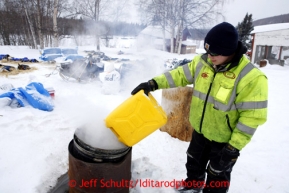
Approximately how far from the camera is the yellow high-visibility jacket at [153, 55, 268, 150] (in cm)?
146

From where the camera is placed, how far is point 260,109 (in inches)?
56.2

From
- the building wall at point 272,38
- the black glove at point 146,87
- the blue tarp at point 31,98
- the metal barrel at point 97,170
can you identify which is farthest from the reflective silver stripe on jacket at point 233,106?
the building wall at point 272,38

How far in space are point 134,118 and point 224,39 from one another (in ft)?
3.29

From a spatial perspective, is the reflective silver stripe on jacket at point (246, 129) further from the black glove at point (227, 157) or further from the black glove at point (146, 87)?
the black glove at point (146, 87)

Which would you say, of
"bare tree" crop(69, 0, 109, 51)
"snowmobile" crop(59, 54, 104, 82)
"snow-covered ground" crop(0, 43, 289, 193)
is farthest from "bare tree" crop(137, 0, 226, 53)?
"snow-covered ground" crop(0, 43, 289, 193)

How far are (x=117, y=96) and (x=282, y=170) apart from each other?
462 cm

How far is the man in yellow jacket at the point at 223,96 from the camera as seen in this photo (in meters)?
1.47

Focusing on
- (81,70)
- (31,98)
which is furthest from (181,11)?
(31,98)

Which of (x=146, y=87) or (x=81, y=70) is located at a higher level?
(x=146, y=87)

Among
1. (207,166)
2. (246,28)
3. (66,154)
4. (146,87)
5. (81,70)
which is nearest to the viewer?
(146,87)

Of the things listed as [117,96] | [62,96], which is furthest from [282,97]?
[62,96]

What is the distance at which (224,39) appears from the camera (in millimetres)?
1505

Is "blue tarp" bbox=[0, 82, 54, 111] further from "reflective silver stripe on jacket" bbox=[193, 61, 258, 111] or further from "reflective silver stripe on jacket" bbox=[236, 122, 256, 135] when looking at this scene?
"reflective silver stripe on jacket" bbox=[236, 122, 256, 135]

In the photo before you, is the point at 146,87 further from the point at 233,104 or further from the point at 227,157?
the point at 227,157
